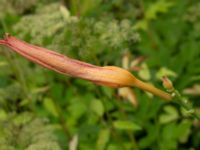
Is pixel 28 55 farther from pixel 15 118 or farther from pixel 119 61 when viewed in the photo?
pixel 119 61

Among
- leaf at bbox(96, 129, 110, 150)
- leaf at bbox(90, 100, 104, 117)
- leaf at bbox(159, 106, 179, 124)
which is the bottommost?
leaf at bbox(159, 106, 179, 124)

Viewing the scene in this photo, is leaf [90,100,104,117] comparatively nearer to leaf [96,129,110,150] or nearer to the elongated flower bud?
leaf [96,129,110,150]

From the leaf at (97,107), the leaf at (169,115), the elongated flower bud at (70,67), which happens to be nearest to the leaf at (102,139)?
the leaf at (97,107)

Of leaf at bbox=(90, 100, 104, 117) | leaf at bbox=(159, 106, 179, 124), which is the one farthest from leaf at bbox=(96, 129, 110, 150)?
leaf at bbox=(159, 106, 179, 124)

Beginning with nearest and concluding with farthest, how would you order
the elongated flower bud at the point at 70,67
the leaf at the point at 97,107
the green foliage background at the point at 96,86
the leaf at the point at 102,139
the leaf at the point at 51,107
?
the elongated flower bud at the point at 70,67 < the green foliage background at the point at 96,86 < the leaf at the point at 102,139 < the leaf at the point at 97,107 < the leaf at the point at 51,107

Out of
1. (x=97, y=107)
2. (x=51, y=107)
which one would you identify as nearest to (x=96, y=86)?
(x=97, y=107)

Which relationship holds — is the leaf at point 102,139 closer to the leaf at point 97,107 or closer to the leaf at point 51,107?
the leaf at point 97,107

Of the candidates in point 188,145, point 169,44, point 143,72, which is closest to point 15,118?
point 143,72
